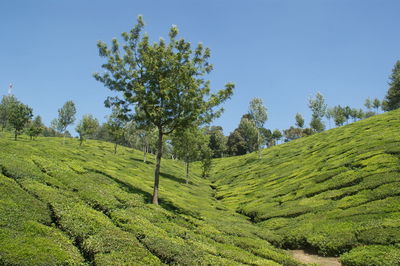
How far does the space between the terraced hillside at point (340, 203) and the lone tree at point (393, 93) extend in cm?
7010

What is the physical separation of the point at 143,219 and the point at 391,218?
18.4m

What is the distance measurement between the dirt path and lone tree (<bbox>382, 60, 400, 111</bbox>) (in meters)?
→ 106

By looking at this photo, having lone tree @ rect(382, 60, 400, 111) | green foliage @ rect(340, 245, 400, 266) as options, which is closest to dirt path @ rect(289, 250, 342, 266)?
green foliage @ rect(340, 245, 400, 266)

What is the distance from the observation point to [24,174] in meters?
22.2

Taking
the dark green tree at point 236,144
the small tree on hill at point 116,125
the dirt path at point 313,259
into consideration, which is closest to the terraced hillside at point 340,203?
the dirt path at point 313,259

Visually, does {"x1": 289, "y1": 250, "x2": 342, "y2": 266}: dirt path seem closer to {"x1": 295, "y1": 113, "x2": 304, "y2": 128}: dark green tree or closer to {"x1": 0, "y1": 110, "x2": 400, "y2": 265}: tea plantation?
{"x1": 0, "y1": 110, "x2": 400, "y2": 265}: tea plantation

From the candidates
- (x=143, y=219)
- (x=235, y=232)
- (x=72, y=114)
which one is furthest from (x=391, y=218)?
(x=72, y=114)

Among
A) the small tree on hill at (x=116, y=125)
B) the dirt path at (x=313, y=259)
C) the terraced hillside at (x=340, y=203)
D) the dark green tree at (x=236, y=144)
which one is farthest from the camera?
the dark green tree at (x=236, y=144)

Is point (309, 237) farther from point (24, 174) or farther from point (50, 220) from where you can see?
point (24, 174)

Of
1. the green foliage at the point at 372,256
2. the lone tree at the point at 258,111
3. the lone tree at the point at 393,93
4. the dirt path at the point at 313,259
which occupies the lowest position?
the dirt path at the point at 313,259

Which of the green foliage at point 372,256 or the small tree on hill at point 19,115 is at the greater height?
the small tree on hill at point 19,115

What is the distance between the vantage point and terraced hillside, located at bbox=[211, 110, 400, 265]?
19172 mm

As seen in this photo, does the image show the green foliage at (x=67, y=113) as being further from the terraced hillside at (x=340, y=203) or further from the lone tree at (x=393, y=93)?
the lone tree at (x=393, y=93)

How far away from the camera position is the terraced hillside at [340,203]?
1917 cm
